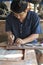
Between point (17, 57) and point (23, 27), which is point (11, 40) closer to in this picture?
point (23, 27)

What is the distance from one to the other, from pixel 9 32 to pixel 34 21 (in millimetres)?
298

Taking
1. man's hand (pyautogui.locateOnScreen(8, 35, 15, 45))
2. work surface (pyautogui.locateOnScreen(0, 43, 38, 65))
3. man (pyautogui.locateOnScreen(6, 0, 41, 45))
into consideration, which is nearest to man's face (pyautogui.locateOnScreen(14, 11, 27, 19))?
man (pyautogui.locateOnScreen(6, 0, 41, 45))

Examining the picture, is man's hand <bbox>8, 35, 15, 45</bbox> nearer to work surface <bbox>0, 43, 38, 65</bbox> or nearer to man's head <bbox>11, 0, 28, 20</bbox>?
work surface <bbox>0, 43, 38, 65</bbox>

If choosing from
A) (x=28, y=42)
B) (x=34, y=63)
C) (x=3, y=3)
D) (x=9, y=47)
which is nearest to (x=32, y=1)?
(x=3, y=3)

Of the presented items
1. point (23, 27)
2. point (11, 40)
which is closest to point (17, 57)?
point (11, 40)

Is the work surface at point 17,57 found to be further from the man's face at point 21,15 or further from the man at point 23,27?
the man's face at point 21,15

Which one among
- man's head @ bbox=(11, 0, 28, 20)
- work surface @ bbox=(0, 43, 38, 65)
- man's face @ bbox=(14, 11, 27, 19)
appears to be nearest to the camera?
work surface @ bbox=(0, 43, 38, 65)

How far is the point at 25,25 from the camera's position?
6.48 feet

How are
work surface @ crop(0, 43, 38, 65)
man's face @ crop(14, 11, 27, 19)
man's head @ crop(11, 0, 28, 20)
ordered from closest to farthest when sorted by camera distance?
work surface @ crop(0, 43, 38, 65)
man's head @ crop(11, 0, 28, 20)
man's face @ crop(14, 11, 27, 19)

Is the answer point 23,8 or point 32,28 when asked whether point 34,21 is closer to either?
point 32,28

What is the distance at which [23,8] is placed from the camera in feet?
5.92

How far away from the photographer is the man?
75.7 inches

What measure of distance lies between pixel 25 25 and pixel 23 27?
3 centimetres

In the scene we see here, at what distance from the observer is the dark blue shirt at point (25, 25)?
1953mm
